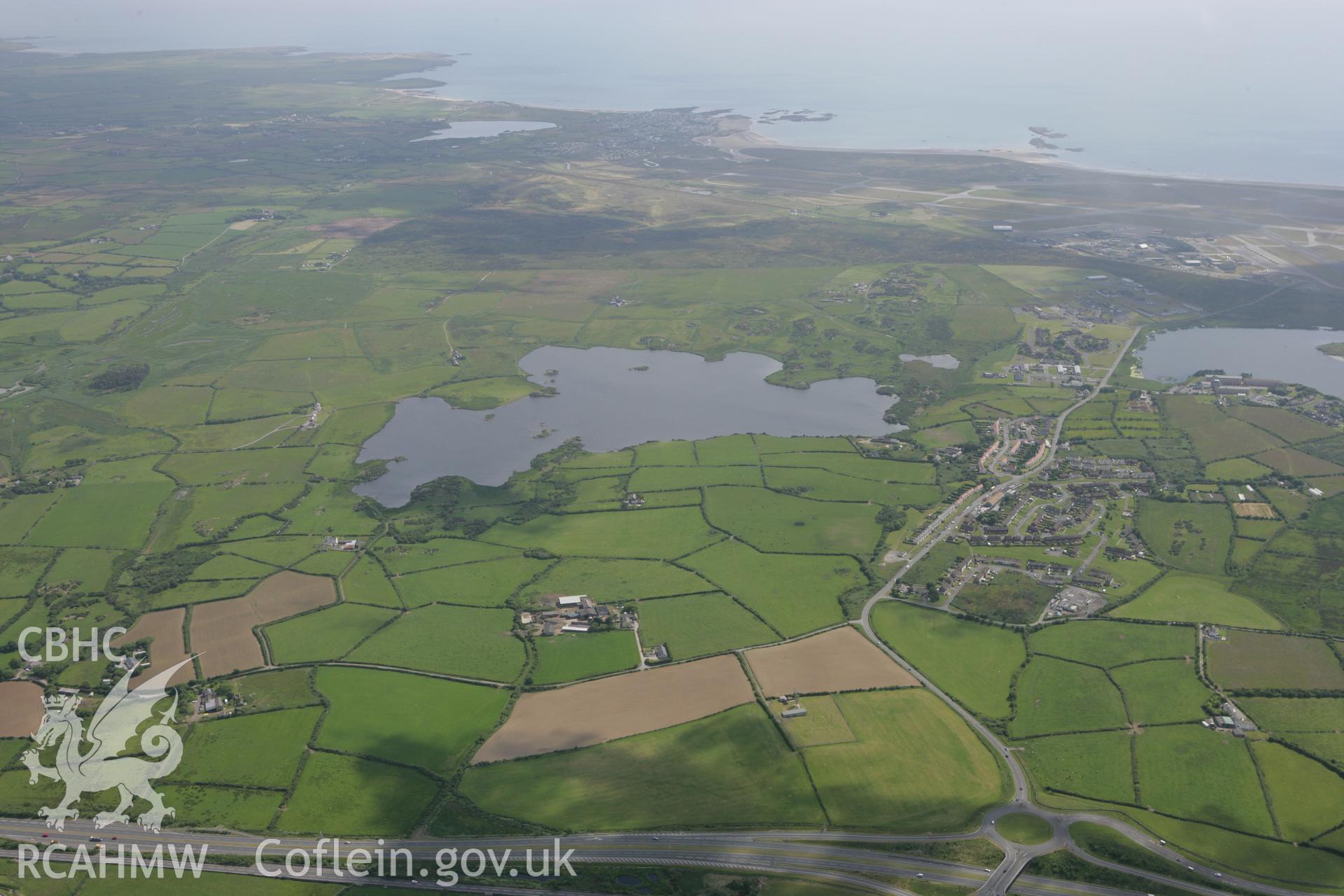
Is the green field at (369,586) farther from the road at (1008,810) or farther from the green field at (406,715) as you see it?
the road at (1008,810)

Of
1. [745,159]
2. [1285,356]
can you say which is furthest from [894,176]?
[1285,356]

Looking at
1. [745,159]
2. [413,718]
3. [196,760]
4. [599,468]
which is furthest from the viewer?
[745,159]

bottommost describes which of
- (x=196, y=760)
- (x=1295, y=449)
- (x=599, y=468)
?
(x=196, y=760)

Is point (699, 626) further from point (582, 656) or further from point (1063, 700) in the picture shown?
point (1063, 700)

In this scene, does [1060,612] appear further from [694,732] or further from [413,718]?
[413,718]

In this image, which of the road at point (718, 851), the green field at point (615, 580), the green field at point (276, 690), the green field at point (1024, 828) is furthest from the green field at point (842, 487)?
the green field at point (276, 690)

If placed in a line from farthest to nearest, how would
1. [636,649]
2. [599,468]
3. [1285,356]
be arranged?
[1285,356] → [599,468] → [636,649]
